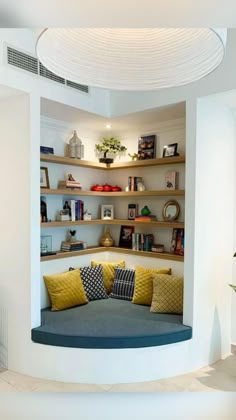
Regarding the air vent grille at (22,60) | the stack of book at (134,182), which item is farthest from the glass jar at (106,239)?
the air vent grille at (22,60)

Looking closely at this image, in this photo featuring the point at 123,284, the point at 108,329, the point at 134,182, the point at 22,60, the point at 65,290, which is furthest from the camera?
the point at 134,182

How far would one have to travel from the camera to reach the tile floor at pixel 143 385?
2.70 meters

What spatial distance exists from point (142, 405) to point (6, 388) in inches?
69.3

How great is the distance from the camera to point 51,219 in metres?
3.68

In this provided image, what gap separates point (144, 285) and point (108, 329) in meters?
0.77

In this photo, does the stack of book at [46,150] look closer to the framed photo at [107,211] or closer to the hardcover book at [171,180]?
the framed photo at [107,211]

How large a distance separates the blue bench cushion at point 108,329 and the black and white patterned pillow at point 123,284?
1.20 ft

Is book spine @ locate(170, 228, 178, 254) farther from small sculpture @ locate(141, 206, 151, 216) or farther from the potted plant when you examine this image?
the potted plant

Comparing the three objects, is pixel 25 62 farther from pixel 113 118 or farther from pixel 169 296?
pixel 169 296

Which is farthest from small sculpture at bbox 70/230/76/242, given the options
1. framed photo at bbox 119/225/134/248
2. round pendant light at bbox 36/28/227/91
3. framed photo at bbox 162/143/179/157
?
round pendant light at bbox 36/28/227/91

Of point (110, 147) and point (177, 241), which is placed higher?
point (110, 147)

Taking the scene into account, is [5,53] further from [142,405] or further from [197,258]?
[142,405]

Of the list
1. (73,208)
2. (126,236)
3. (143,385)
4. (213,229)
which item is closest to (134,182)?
(126,236)

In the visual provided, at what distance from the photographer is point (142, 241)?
12.7 feet
